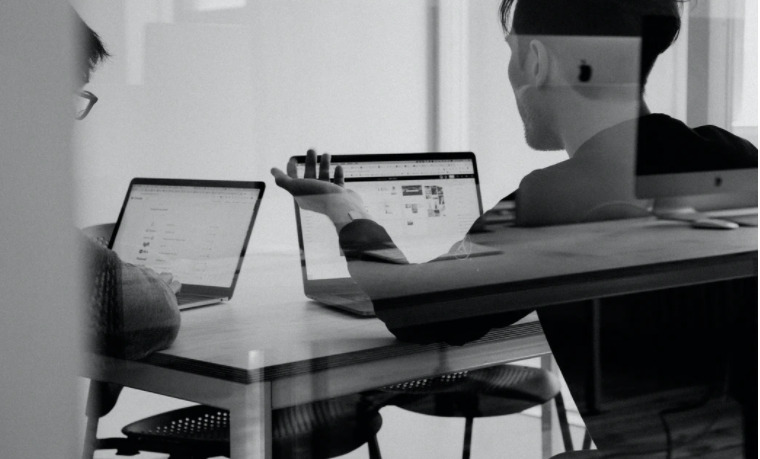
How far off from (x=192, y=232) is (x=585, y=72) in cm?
54

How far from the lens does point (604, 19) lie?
3.36 feet

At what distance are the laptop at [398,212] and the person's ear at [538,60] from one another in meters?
0.14

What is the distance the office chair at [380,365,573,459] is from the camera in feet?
3.10

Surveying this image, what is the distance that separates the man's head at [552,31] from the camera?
973 millimetres

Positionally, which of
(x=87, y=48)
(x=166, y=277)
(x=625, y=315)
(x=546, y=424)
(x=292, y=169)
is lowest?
(x=546, y=424)

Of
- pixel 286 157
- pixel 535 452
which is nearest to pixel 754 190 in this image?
pixel 535 452

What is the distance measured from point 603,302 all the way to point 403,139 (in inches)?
15.0

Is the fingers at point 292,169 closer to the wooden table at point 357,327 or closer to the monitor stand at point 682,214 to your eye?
the wooden table at point 357,327

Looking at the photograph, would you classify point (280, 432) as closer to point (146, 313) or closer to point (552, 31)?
point (146, 313)

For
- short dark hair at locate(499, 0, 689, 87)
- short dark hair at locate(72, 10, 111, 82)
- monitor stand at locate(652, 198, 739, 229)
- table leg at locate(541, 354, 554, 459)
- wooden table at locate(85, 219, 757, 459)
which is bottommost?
table leg at locate(541, 354, 554, 459)

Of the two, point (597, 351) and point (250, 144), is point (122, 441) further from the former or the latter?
point (597, 351)

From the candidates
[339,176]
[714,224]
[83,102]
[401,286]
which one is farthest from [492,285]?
[83,102]

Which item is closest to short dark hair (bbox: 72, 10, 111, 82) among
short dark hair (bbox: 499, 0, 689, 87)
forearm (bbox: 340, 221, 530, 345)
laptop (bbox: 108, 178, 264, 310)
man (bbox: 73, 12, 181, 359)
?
man (bbox: 73, 12, 181, 359)

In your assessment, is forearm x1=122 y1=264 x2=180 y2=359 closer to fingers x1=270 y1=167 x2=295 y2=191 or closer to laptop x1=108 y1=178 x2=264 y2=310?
laptop x1=108 y1=178 x2=264 y2=310
